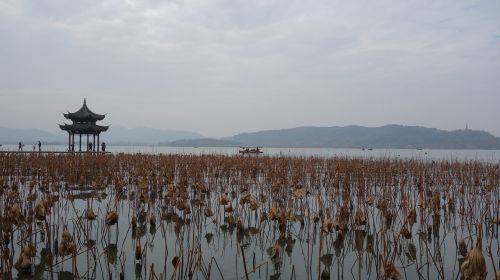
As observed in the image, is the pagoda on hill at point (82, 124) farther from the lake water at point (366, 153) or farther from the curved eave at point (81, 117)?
the lake water at point (366, 153)

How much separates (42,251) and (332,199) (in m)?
5.48

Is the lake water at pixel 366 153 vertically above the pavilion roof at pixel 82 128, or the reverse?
the pavilion roof at pixel 82 128

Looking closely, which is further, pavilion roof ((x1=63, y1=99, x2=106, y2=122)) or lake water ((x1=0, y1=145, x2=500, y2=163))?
lake water ((x1=0, y1=145, x2=500, y2=163))

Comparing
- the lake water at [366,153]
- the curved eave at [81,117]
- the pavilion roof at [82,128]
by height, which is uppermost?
the curved eave at [81,117]

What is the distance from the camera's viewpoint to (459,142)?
7347 inches

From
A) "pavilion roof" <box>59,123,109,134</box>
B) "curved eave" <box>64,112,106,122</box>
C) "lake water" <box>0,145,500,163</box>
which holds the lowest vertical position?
"lake water" <box>0,145,500,163</box>

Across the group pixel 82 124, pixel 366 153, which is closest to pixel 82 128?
pixel 82 124

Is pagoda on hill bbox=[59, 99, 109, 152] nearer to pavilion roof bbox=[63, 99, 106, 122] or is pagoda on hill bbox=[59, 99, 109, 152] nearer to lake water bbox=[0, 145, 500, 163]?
pavilion roof bbox=[63, 99, 106, 122]

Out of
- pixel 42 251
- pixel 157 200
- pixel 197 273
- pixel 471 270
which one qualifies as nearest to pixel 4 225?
pixel 42 251

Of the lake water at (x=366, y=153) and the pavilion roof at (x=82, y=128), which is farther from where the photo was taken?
the lake water at (x=366, y=153)

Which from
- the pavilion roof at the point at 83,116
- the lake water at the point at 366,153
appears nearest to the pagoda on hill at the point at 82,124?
the pavilion roof at the point at 83,116

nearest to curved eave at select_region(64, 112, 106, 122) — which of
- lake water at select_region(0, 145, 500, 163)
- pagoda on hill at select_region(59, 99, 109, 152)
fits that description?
pagoda on hill at select_region(59, 99, 109, 152)

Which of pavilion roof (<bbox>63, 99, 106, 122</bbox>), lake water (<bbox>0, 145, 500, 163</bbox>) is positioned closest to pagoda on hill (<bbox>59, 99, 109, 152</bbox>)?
pavilion roof (<bbox>63, 99, 106, 122</bbox>)

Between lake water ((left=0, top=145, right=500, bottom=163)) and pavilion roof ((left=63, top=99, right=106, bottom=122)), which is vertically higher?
pavilion roof ((left=63, top=99, right=106, bottom=122))
